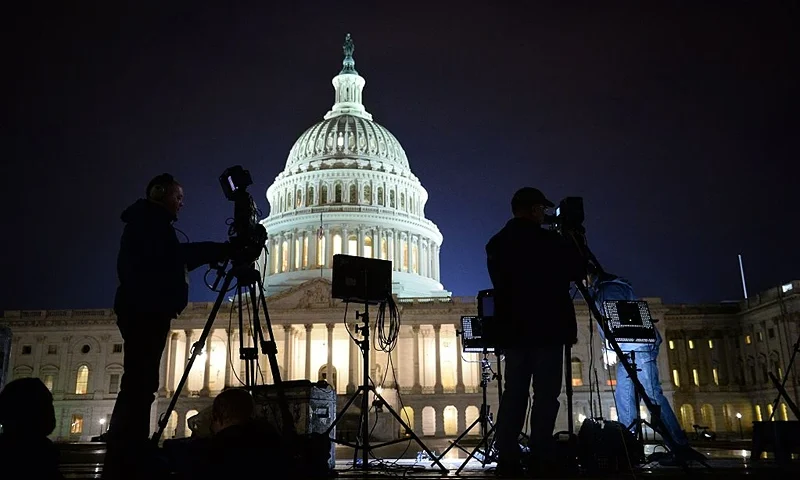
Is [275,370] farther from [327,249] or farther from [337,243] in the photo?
[337,243]

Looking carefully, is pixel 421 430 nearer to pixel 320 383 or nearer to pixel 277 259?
pixel 277 259

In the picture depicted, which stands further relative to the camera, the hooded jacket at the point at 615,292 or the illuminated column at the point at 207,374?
the illuminated column at the point at 207,374

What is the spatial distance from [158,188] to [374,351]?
61.4 metres

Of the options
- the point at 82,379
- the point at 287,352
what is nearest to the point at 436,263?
the point at 287,352

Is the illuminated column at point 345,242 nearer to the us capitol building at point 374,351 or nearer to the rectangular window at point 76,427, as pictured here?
the us capitol building at point 374,351

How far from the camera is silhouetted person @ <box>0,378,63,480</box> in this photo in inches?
189

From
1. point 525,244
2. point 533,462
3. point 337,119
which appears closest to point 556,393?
point 533,462

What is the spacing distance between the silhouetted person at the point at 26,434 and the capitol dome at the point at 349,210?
73.7 metres

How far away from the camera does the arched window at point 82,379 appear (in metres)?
72.3

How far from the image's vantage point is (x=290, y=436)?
7688 millimetres

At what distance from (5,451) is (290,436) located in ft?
11.0

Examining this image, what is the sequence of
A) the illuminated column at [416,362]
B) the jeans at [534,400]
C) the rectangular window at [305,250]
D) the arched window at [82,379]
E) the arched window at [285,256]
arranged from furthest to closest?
the arched window at [285,256] → the rectangular window at [305,250] → the arched window at [82,379] → the illuminated column at [416,362] → the jeans at [534,400]

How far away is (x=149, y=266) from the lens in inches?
292

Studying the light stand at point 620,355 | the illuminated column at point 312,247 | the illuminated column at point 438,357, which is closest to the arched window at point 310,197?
the illuminated column at point 312,247
